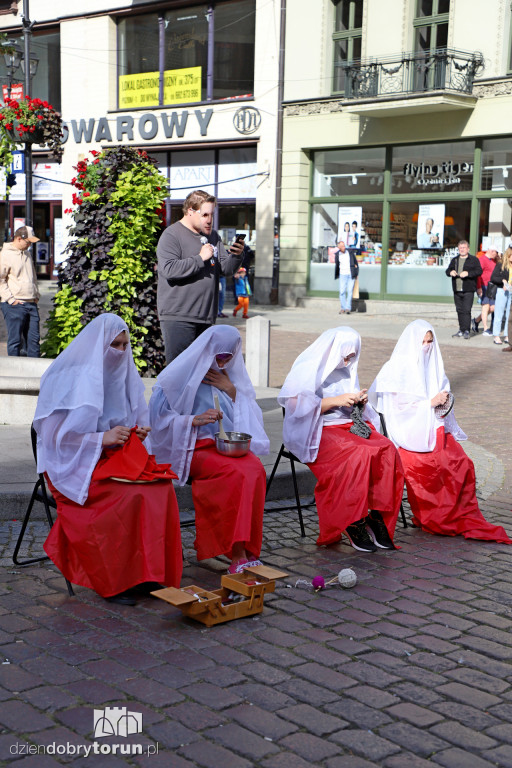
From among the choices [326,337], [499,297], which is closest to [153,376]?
[326,337]

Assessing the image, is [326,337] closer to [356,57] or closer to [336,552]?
[336,552]

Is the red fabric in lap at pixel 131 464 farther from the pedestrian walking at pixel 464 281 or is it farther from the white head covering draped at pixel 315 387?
the pedestrian walking at pixel 464 281

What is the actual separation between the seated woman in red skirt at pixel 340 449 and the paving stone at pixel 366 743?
224 cm

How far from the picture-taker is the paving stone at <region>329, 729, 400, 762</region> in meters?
3.30

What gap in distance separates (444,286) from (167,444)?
18062 millimetres

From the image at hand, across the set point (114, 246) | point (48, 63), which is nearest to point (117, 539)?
point (114, 246)

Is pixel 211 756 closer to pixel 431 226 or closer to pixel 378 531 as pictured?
pixel 378 531

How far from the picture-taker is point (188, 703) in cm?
362

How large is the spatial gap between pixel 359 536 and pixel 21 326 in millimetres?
6144

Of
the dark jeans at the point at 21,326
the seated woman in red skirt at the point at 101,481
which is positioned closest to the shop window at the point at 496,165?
the dark jeans at the point at 21,326

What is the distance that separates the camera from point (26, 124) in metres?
12.2

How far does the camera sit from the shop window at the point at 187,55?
25.5 meters

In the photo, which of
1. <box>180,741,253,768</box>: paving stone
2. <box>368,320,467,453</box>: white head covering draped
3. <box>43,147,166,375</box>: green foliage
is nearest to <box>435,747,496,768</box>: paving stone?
<box>180,741,253,768</box>: paving stone

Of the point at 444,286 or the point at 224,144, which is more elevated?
the point at 224,144
